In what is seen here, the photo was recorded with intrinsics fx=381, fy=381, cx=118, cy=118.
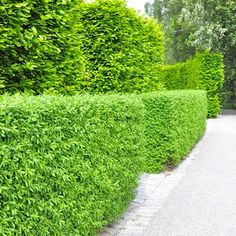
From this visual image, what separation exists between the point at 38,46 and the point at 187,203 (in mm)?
3147

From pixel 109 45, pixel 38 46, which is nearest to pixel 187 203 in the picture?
pixel 38 46

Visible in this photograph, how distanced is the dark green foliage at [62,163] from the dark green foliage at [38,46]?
781 millimetres

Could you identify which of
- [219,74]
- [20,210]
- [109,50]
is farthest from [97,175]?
[219,74]

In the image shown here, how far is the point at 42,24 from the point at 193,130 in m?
7.22

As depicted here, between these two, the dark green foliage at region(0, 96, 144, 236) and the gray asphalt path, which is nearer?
the dark green foliage at region(0, 96, 144, 236)

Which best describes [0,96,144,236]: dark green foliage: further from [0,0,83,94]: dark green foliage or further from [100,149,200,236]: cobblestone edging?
[0,0,83,94]: dark green foliage

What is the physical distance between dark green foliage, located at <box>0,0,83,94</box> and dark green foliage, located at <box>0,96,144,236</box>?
2.56 ft

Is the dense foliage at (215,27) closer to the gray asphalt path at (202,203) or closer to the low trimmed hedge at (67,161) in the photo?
the gray asphalt path at (202,203)

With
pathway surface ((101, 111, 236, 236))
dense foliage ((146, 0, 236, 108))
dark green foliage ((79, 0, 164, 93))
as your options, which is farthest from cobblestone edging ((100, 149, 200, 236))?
dense foliage ((146, 0, 236, 108))

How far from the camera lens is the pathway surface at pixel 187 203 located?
4613 millimetres

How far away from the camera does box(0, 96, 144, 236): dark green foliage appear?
244cm

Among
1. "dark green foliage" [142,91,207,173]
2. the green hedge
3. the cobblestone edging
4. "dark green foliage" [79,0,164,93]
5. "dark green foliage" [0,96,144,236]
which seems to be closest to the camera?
"dark green foliage" [0,96,144,236]

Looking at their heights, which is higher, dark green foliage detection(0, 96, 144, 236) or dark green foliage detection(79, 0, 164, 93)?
dark green foliage detection(79, 0, 164, 93)

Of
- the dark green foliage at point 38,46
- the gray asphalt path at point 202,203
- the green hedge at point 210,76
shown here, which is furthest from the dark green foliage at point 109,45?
the green hedge at point 210,76
